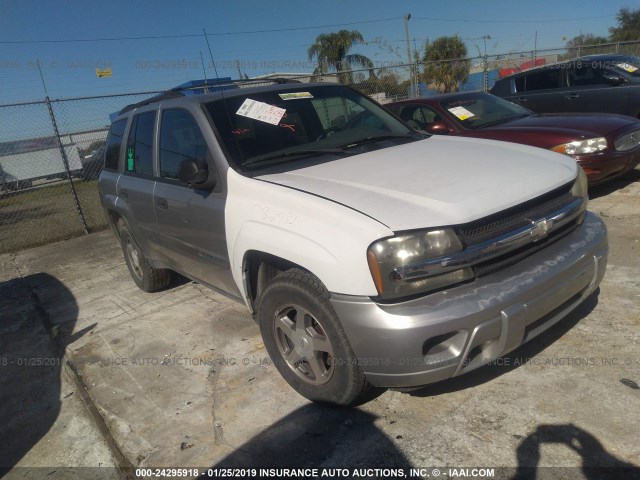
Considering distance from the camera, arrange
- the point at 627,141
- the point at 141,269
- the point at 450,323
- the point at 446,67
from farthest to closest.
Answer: the point at 446,67
the point at 627,141
the point at 141,269
the point at 450,323

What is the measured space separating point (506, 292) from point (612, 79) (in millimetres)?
7374

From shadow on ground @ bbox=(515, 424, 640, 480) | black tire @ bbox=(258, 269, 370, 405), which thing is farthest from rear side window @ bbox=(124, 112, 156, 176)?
shadow on ground @ bbox=(515, 424, 640, 480)

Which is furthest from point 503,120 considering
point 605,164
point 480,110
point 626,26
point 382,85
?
point 626,26

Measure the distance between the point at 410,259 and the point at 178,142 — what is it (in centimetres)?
213

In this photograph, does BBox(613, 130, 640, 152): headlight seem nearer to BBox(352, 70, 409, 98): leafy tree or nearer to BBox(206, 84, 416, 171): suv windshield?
BBox(206, 84, 416, 171): suv windshield

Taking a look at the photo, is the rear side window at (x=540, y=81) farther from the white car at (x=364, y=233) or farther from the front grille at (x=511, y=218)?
the front grille at (x=511, y=218)

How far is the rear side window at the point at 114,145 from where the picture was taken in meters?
4.51

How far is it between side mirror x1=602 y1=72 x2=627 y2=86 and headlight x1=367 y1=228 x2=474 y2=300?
7400 millimetres

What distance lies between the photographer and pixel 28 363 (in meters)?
3.86

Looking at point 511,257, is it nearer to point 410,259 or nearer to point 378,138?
point 410,259

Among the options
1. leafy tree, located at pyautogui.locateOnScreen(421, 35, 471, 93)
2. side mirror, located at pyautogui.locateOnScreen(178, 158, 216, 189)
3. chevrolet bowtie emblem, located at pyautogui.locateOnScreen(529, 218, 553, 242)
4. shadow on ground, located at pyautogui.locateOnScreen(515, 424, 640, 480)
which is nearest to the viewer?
shadow on ground, located at pyautogui.locateOnScreen(515, 424, 640, 480)

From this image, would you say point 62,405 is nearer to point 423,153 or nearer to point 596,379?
point 423,153

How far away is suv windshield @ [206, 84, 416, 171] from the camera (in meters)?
3.05

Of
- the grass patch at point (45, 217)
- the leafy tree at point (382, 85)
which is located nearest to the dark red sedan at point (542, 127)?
the grass patch at point (45, 217)
